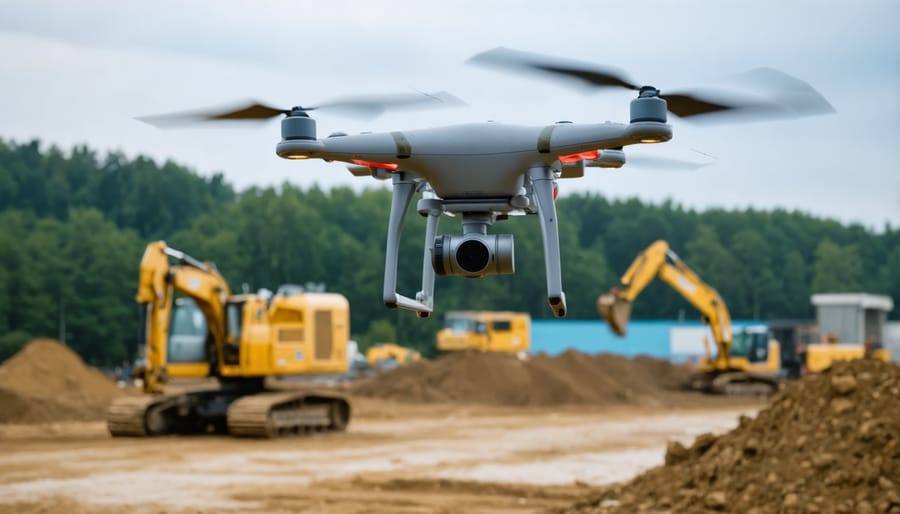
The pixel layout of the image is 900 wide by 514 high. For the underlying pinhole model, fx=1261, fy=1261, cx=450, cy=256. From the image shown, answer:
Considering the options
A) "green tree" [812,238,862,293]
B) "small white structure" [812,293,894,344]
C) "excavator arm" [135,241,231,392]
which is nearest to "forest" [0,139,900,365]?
"green tree" [812,238,862,293]

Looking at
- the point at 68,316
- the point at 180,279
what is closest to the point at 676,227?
the point at 68,316

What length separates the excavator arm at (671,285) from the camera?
38.4m

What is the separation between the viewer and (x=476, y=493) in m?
19.5

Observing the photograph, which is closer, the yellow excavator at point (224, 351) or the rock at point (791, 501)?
the rock at point (791, 501)

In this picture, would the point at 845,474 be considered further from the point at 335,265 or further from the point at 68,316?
the point at 335,265

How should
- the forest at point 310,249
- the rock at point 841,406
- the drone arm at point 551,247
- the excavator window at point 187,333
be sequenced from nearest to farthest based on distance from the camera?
1. the drone arm at point 551,247
2. the rock at point 841,406
3. the excavator window at point 187,333
4. the forest at point 310,249

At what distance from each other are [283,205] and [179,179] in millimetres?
22601

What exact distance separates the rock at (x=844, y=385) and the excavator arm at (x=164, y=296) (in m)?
16.6

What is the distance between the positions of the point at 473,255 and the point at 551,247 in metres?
0.40

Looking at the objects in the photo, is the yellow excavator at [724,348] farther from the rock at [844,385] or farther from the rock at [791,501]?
the rock at [791,501]

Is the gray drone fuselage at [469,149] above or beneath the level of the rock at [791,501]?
above

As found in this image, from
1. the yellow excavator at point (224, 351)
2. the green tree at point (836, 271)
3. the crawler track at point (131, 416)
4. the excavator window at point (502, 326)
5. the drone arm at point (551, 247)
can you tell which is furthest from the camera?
the green tree at point (836, 271)

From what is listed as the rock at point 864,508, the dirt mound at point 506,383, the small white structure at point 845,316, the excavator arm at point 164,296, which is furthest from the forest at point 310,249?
the rock at point 864,508

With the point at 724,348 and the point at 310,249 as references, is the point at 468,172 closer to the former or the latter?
the point at 724,348
